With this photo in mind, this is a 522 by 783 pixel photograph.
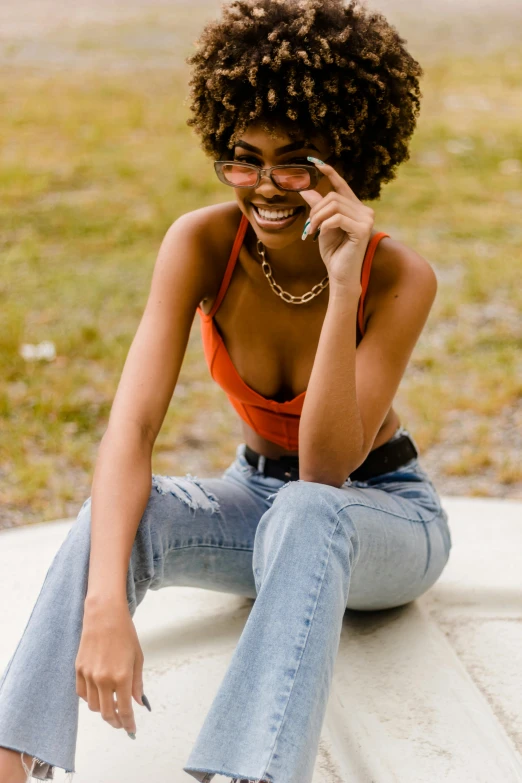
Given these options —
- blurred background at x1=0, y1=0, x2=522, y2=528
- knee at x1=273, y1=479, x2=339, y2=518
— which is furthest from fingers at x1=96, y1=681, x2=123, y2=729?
blurred background at x1=0, y1=0, x2=522, y2=528

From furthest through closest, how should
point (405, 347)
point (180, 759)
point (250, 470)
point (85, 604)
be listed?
point (250, 470)
point (405, 347)
point (180, 759)
point (85, 604)

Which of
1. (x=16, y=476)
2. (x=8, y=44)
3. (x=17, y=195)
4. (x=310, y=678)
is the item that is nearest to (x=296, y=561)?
(x=310, y=678)

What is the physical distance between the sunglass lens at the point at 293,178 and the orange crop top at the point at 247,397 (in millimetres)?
245

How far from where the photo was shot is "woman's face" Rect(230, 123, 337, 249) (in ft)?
6.50

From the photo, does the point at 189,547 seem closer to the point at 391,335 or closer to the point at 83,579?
the point at 83,579

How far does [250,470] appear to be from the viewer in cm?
235

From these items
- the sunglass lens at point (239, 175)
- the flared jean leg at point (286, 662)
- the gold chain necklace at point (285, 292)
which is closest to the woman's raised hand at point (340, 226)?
the sunglass lens at point (239, 175)

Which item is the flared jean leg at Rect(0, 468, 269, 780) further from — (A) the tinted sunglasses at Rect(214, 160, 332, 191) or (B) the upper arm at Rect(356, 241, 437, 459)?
(A) the tinted sunglasses at Rect(214, 160, 332, 191)

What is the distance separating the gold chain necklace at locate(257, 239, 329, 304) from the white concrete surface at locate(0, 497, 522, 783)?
0.77 m

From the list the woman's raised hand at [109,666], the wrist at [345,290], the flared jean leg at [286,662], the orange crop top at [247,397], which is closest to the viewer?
the flared jean leg at [286,662]

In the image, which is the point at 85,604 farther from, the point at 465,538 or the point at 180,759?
the point at 465,538

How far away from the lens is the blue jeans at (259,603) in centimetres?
162

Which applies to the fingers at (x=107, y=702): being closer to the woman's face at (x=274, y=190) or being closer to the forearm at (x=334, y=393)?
the forearm at (x=334, y=393)

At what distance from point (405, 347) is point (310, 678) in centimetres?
76
